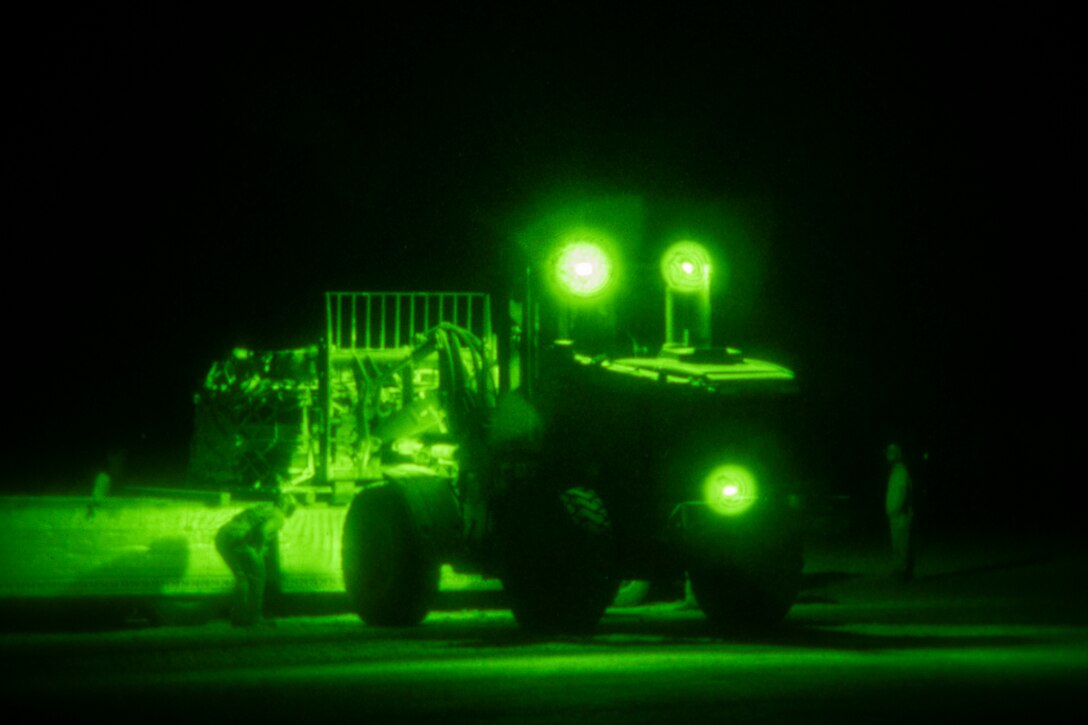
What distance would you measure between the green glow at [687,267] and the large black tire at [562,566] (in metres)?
2.32

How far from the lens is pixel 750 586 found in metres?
16.7

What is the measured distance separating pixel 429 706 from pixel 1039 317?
3080 cm

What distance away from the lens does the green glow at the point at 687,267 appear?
16.4 m

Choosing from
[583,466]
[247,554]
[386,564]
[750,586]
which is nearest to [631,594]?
[750,586]

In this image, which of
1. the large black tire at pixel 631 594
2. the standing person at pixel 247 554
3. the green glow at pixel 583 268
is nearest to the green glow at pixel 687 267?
the green glow at pixel 583 268

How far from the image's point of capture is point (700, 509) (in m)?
15.4

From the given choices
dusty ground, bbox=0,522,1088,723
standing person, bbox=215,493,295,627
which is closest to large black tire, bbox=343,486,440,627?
dusty ground, bbox=0,522,1088,723

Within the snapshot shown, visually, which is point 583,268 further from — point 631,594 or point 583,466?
point 631,594

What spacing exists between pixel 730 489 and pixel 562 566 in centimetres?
171

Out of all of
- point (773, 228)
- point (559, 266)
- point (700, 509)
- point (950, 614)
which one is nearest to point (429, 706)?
point (700, 509)

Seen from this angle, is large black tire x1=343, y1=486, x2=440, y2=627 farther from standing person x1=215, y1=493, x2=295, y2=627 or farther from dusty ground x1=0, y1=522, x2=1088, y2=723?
standing person x1=215, y1=493, x2=295, y2=627

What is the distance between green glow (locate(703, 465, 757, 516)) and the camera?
1548 cm

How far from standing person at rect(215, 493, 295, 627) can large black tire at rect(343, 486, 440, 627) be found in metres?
0.96

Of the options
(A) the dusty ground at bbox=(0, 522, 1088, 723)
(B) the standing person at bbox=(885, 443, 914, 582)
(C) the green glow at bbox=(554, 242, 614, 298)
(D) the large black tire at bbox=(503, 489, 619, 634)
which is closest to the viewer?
(A) the dusty ground at bbox=(0, 522, 1088, 723)
